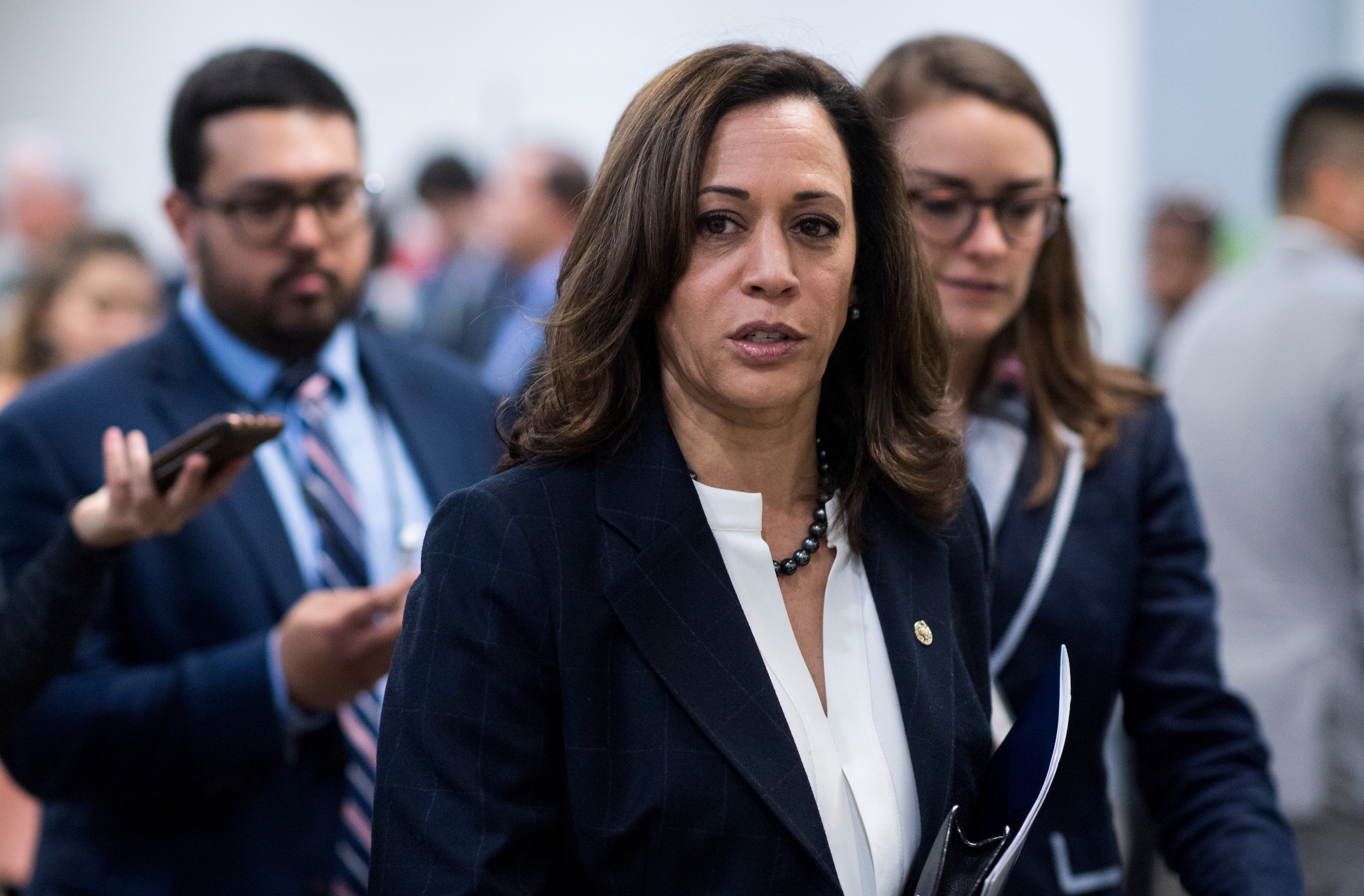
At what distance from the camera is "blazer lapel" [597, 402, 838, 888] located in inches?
47.0

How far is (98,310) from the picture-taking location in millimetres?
3584

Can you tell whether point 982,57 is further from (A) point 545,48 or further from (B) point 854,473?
(A) point 545,48

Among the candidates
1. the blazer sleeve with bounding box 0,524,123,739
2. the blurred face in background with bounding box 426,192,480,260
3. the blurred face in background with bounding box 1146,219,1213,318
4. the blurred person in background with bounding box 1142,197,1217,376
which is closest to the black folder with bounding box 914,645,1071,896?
the blazer sleeve with bounding box 0,524,123,739

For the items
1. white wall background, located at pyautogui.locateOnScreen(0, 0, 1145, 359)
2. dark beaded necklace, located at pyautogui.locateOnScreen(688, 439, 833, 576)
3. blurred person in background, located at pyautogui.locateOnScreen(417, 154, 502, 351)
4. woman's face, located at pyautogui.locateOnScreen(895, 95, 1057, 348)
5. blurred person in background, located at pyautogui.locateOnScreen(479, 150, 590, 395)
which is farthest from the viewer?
white wall background, located at pyautogui.locateOnScreen(0, 0, 1145, 359)

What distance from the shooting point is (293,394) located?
83.9 inches

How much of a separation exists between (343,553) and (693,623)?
95 centimetres

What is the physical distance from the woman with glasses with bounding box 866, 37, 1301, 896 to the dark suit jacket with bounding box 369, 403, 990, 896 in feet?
1.54

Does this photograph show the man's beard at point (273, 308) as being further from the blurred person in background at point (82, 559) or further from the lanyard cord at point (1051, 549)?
the lanyard cord at point (1051, 549)

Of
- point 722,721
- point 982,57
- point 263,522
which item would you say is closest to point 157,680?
point 263,522

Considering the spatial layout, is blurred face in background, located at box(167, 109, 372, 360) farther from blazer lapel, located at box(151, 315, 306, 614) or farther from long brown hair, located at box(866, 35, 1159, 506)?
long brown hair, located at box(866, 35, 1159, 506)

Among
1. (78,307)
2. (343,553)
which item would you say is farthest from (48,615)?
(78,307)

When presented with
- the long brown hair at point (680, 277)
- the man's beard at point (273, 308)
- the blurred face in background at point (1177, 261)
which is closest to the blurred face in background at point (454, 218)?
the blurred face in background at point (1177, 261)

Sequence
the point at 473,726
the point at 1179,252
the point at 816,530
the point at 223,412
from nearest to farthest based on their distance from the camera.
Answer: the point at 473,726, the point at 816,530, the point at 223,412, the point at 1179,252

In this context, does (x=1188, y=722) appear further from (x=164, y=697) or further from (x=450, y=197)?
(x=450, y=197)
